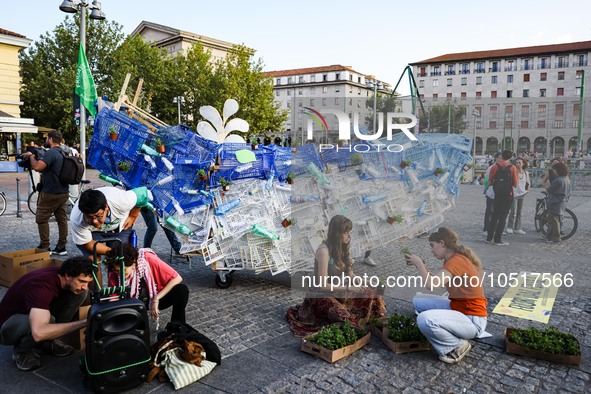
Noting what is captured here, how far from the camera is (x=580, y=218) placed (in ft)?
18.1

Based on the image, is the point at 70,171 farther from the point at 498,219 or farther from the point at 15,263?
the point at 498,219

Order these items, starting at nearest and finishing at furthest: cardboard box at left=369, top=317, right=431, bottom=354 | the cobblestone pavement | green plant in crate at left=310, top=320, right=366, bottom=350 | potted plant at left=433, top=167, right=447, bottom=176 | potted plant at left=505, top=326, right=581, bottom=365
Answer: the cobblestone pavement → potted plant at left=505, top=326, right=581, bottom=365 → green plant in crate at left=310, top=320, right=366, bottom=350 → cardboard box at left=369, top=317, right=431, bottom=354 → potted plant at left=433, top=167, right=447, bottom=176

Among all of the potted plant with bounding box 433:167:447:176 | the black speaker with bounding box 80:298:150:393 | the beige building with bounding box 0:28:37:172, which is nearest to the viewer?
the black speaker with bounding box 80:298:150:393

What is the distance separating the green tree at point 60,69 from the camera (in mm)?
32875

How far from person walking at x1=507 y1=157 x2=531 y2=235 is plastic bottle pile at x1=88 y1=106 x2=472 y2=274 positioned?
28.8 inches

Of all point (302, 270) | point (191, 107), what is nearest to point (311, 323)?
point (302, 270)

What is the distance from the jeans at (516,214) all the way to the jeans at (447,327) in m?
1.72

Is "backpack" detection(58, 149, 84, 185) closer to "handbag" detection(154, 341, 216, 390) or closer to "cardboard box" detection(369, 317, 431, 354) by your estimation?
"handbag" detection(154, 341, 216, 390)

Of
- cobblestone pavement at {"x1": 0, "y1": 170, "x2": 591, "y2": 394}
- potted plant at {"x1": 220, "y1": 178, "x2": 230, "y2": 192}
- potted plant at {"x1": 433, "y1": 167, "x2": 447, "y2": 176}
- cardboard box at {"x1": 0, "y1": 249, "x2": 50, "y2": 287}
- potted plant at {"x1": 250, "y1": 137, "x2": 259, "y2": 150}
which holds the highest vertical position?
potted plant at {"x1": 250, "y1": 137, "x2": 259, "y2": 150}

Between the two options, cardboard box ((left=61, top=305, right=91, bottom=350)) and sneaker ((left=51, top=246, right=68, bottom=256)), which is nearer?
cardboard box ((left=61, top=305, right=91, bottom=350))

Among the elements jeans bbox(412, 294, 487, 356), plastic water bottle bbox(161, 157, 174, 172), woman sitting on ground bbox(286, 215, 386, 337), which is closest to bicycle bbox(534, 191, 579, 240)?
jeans bbox(412, 294, 487, 356)

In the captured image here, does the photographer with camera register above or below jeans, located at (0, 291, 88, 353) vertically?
above

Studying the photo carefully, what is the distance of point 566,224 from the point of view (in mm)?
5824

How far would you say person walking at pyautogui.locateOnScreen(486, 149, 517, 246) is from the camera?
210 inches
